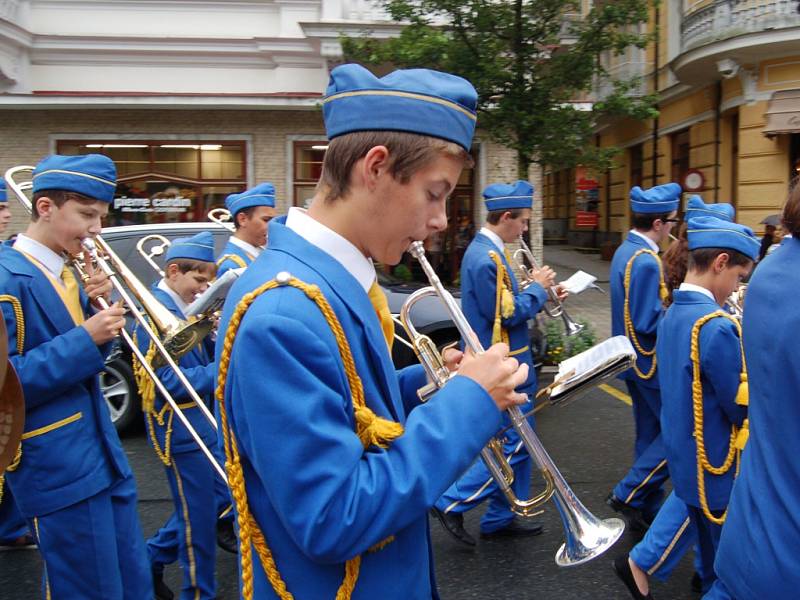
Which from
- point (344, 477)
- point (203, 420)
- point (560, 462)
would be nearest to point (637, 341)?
point (560, 462)

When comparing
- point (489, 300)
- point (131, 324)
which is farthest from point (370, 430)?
point (131, 324)

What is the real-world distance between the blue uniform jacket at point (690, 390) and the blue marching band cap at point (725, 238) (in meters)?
0.23

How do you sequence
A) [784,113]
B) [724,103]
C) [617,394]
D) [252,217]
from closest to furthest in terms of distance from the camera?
[252,217] → [617,394] → [784,113] → [724,103]

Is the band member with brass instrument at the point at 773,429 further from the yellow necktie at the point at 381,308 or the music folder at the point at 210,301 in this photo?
the music folder at the point at 210,301

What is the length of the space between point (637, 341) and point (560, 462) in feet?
4.19

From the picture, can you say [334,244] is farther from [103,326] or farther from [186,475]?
[186,475]

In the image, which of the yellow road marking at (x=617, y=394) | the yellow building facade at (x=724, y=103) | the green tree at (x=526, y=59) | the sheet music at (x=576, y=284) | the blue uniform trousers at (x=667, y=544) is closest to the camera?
the blue uniform trousers at (x=667, y=544)

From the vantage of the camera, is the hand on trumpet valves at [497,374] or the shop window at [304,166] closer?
the hand on trumpet valves at [497,374]

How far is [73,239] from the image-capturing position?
2826 mm

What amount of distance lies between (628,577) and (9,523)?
11.0 ft

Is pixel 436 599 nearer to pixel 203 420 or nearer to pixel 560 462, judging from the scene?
pixel 203 420

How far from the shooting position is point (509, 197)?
15.5 feet

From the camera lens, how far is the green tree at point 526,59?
8.66 meters

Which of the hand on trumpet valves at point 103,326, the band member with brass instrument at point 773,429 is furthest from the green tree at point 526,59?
the band member with brass instrument at point 773,429
